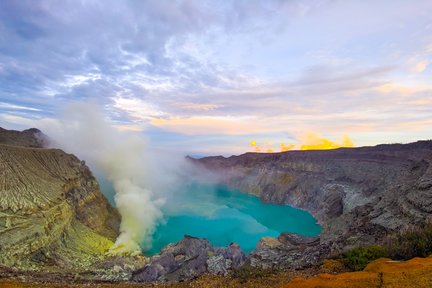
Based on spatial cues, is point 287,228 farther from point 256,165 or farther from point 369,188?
point 256,165

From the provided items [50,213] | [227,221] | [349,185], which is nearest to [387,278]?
[50,213]

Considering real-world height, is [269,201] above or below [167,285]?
below

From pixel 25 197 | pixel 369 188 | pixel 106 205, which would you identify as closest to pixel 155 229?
pixel 106 205

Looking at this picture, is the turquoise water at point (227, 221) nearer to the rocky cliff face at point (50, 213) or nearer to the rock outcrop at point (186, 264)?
the rocky cliff face at point (50, 213)

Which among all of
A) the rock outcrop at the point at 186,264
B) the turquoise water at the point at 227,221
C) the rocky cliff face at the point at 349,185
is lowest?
the turquoise water at the point at 227,221

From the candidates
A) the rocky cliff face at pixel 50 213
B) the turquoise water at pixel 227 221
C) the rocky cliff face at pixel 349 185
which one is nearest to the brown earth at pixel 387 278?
the rocky cliff face at pixel 349 185

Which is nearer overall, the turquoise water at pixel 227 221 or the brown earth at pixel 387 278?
the brown earth at pixel 387 278
